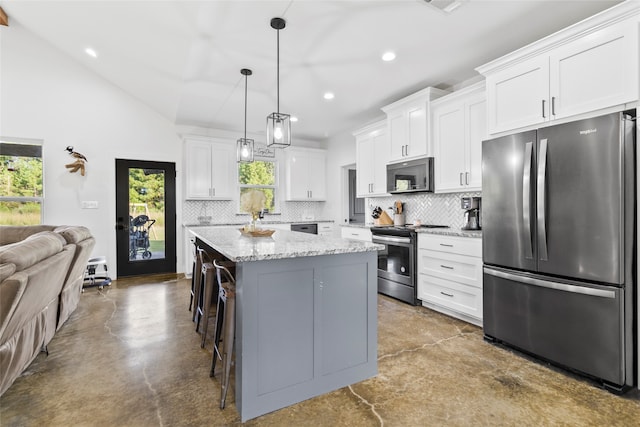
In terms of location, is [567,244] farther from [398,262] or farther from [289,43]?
[289,43]

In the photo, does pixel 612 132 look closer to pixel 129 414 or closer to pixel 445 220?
pixel 445 220

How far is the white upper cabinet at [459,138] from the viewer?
337 centimetres

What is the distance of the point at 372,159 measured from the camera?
4914 millimetres

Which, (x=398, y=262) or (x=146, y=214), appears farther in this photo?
(x=146, y=214)

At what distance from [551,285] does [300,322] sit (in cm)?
184

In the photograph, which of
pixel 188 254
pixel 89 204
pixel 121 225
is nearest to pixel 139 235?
pixel 121 225

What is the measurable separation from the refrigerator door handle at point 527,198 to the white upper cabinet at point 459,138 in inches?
38.5

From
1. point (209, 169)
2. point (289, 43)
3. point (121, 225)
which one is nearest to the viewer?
point (289, 43)

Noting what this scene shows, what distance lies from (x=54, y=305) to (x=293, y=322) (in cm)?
236

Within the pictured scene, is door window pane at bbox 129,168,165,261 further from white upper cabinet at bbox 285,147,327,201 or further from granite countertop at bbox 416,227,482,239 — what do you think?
granite countertop at bbox 416,227,482,239

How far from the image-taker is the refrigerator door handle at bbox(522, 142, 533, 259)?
7.77 ft

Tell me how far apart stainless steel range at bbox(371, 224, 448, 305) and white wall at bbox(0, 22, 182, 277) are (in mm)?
4224

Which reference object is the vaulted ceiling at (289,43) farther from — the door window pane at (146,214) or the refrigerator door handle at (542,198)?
the door window pane at (146,214)

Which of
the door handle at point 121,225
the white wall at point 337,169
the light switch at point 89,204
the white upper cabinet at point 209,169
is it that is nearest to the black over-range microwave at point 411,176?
the white wall at point 337,169
